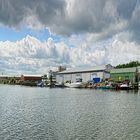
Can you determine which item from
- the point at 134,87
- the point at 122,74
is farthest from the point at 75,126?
the point at 122,74

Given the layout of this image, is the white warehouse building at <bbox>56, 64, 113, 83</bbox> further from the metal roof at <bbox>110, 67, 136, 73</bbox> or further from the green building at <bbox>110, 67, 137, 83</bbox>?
the metal roof at <bbox>110, 67, 136, 73</bbox>

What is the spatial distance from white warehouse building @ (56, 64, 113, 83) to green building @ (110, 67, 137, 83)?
17.0ft

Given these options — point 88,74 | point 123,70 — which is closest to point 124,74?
point 123,70

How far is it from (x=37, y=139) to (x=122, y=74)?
127m

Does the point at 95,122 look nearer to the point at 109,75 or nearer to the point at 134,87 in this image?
the point at 134,87

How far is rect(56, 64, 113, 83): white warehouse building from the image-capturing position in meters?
159

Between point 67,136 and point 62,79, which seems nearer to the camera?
point 67,136

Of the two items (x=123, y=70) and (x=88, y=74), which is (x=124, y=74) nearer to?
(x=123, y=70)

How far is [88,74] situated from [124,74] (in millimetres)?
30395

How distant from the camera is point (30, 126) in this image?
28281 mm

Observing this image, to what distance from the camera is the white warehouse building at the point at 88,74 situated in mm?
159000

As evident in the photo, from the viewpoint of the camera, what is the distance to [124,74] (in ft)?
479

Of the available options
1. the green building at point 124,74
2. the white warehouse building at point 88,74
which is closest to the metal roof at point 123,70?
→ the green building at point 124,74

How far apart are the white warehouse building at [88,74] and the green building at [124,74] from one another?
17.0 ft
